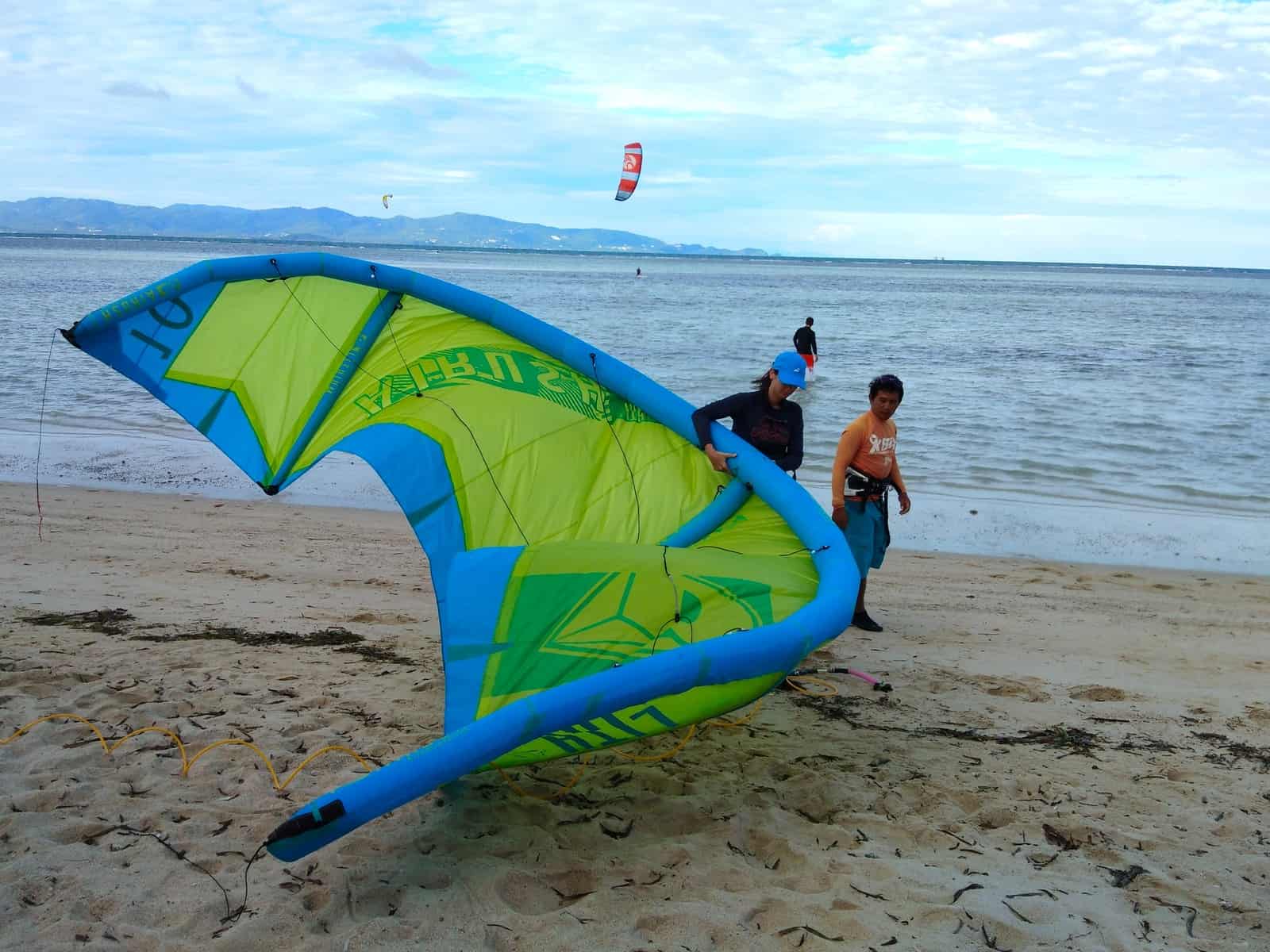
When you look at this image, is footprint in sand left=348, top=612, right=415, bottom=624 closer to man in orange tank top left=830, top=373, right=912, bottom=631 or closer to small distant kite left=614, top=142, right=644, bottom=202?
man in orange tank top left=830, top=373, right=912, bottom=631

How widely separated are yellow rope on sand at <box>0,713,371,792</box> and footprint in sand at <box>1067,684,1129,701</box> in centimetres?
339

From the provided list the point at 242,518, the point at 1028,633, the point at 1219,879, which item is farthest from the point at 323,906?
the point at 242,518

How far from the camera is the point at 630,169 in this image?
84.8 feet

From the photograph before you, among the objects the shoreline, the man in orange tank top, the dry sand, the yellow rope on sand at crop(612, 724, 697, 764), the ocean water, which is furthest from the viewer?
the ocean water

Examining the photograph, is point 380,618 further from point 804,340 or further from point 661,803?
point 804,340

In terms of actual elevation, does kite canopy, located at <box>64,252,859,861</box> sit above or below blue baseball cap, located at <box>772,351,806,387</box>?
below

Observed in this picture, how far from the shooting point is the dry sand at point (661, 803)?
9.59 feet

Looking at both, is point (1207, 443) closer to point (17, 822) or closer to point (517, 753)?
point (517, 753)

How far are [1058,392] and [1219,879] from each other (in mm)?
15795

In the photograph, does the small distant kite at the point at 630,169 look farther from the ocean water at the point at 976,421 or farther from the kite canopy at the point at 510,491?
the kite canopy at the point at 510,491

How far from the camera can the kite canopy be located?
3.08 metres

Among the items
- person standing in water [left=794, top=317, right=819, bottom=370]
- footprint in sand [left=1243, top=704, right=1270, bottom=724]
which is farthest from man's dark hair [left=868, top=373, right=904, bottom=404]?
person standing in water [left=794, top=317, right=819, bottom=370]

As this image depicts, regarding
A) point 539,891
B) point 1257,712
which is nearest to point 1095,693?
point 1257,712

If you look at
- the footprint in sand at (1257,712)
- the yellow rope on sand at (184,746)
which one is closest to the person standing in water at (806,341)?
the footprint in sand at (1257,712)
